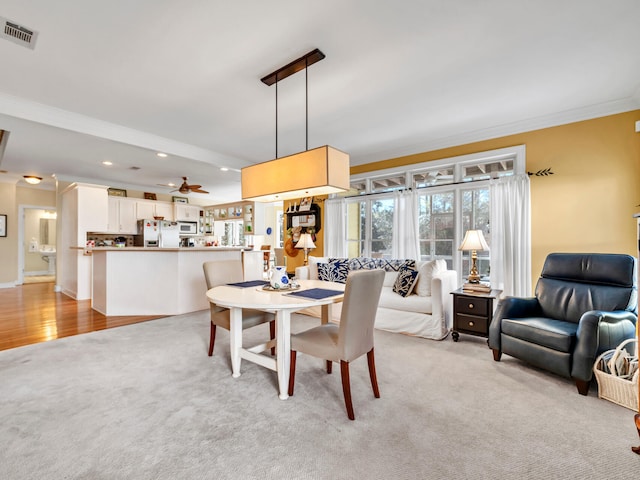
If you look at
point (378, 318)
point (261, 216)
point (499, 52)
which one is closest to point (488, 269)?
point (378, 318)

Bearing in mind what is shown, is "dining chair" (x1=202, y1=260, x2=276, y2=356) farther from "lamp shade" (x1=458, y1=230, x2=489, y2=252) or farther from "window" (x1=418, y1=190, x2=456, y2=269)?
"window" (x1=418, y1=190, x2=456, y2=269)

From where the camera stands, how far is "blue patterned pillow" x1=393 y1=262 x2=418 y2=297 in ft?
12.0

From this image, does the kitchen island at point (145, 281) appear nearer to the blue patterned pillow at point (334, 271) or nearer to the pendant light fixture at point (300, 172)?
the blue patterned pillow at point (334, 271)

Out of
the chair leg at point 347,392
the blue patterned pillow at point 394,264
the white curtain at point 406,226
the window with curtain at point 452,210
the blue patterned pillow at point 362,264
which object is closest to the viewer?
the chair leg at point 347,392

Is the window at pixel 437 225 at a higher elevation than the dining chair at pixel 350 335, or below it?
higher

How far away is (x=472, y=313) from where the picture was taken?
3.29 m

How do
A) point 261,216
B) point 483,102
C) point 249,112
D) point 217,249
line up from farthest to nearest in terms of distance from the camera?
point 261,216 < point 217,249 < point 249,112 < point 483,102

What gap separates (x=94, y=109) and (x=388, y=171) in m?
4.05

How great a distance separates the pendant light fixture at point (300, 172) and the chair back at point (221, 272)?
2.45 ft

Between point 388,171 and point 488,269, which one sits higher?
point 388,171

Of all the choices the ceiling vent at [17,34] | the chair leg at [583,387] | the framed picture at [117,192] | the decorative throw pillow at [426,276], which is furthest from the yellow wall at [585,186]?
the framed picture at [117,192]

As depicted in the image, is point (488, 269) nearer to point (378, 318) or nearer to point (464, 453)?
point (378, 318)

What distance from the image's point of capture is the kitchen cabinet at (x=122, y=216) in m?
6.86

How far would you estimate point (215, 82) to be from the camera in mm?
2840
